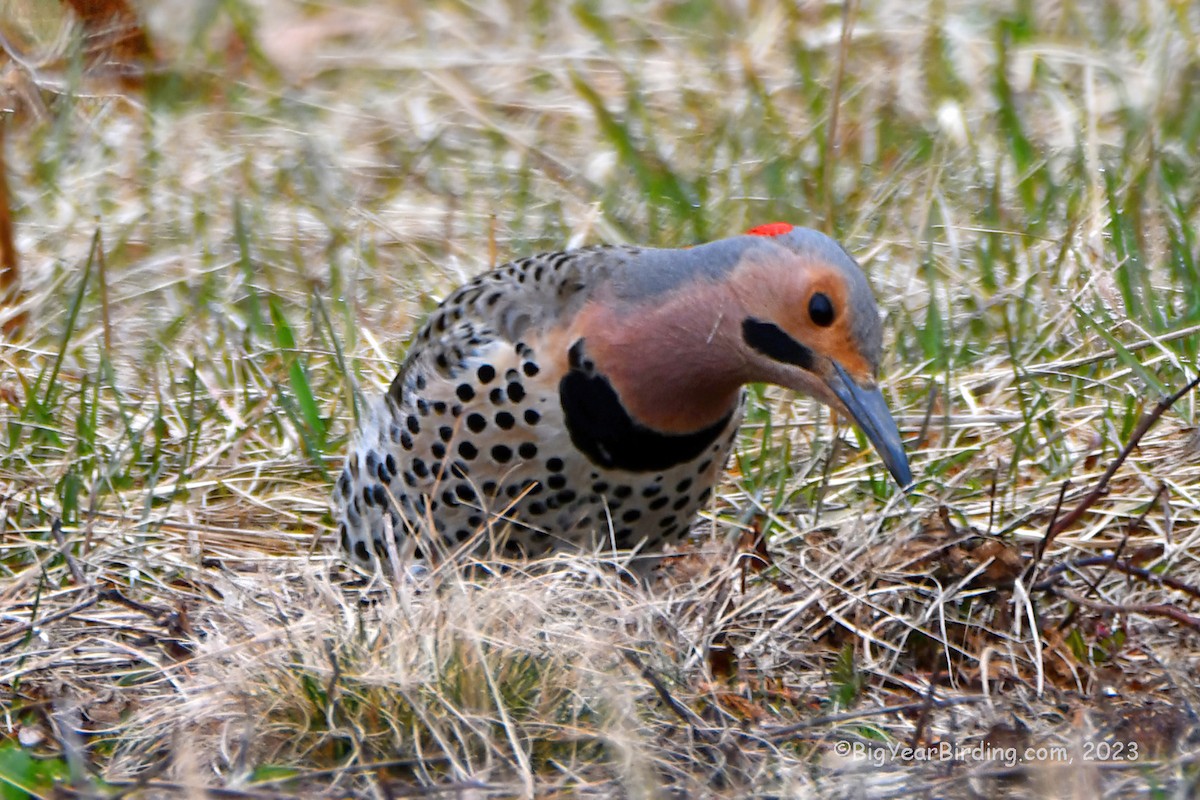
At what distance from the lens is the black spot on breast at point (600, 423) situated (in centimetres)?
335

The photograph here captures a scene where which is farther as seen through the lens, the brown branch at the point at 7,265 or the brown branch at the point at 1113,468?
the brown branch at the point at 7,265

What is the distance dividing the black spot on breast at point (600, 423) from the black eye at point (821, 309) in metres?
0.43

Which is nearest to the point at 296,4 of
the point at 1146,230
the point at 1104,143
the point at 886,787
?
the point at 1104,143

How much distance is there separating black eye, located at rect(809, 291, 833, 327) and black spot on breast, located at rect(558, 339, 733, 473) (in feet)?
1.42

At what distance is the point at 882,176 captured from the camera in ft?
19.1

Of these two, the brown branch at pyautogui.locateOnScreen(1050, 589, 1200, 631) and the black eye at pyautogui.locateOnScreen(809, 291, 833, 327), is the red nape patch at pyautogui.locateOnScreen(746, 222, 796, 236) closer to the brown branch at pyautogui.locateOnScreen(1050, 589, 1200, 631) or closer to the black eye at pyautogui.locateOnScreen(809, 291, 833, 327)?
the black eye at pyautogui.locateOnScreen(809, 291, 833, 327)

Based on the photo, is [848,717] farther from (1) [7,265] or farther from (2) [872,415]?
(1) [7,265]

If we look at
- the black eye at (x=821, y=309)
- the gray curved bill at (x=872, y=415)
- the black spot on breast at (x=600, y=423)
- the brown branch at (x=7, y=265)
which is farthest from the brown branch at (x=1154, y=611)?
the brown branch at (x=7, y=265)

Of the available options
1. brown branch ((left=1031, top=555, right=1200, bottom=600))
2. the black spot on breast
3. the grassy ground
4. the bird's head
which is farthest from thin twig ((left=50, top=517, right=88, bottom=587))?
brown branch ((left=1031, top=555, right=1200, bottom=600))

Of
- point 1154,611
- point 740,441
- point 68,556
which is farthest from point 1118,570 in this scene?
point 68,556

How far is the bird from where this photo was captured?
317 centimetres

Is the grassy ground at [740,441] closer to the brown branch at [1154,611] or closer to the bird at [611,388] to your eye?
the brown branch at [1154,611]

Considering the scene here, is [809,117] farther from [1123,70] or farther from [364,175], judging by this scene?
[364,175]

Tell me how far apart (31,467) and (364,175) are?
99.4 inches
